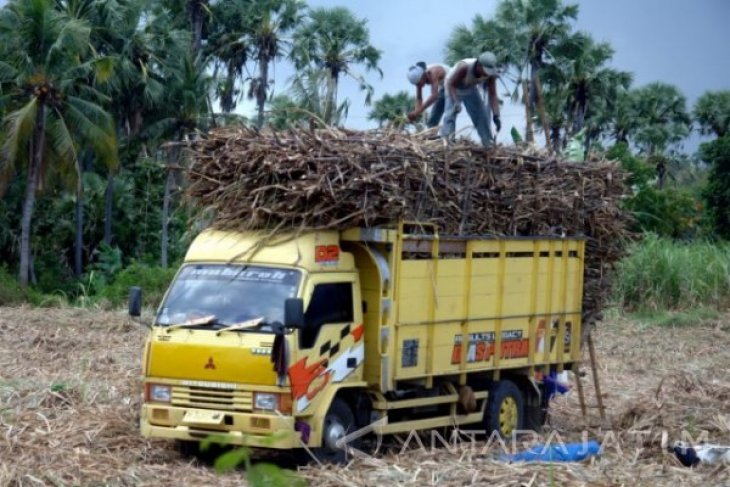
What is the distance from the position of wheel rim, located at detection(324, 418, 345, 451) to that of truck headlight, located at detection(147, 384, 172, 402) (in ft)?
4.97

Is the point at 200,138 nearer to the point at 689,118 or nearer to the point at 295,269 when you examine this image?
the point at 295,269

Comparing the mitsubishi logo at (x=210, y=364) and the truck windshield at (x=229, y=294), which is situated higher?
the truck windshield at (x=229, y=294)

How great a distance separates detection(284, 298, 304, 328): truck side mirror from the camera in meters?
11.5

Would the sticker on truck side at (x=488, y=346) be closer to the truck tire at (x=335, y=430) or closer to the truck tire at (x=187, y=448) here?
the truck tire at (x=335, y=430)

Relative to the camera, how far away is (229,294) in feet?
40.1

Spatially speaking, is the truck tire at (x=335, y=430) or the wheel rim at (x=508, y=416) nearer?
the truck tire at (x=335, y=430)

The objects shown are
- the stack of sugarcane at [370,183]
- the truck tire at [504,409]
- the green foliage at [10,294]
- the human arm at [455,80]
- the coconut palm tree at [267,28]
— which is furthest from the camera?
the coconut palm tree at [267,28]

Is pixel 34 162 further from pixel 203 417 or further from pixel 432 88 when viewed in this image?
pixel 203 417

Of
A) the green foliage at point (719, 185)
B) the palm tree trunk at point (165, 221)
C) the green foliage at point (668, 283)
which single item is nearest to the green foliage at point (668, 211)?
the green foliage at point (719, 185)

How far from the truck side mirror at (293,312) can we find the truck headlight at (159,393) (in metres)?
1.41

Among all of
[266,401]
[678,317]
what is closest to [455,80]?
[266,401]

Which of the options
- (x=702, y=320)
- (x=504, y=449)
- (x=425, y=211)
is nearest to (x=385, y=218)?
(x=425, y=211)

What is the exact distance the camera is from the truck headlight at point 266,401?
11586 millimetres

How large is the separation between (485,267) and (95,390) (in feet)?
16.9
